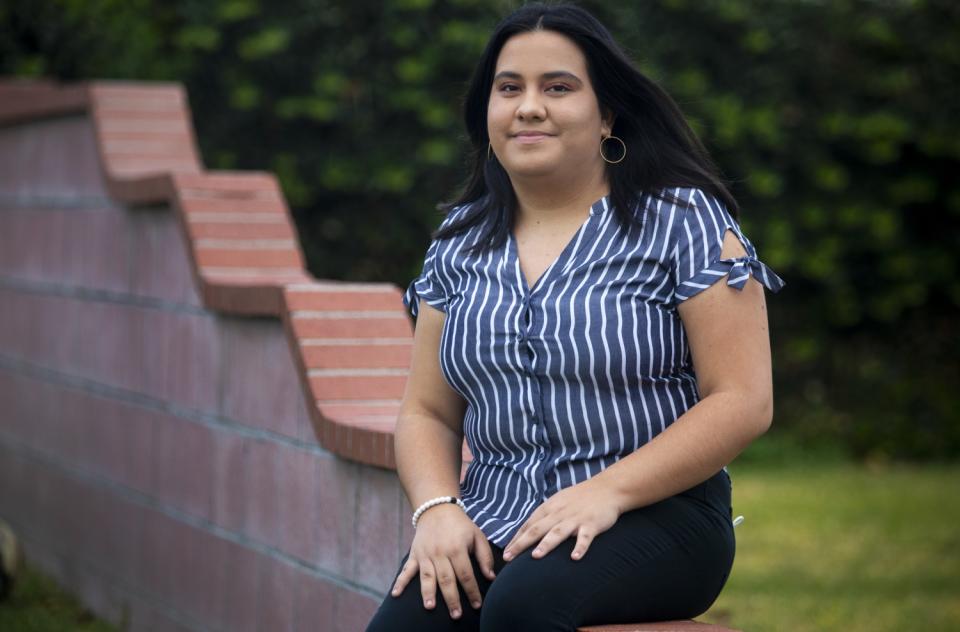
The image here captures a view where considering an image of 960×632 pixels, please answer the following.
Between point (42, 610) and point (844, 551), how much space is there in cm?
352

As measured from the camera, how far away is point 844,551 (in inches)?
270

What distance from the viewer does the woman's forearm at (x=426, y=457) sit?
279cm

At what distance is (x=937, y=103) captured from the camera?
32.3ft

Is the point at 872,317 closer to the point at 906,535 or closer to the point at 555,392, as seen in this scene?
the point at 906,535

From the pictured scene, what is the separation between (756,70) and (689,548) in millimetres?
7243

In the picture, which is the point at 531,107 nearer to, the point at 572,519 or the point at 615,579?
the point at 572,519

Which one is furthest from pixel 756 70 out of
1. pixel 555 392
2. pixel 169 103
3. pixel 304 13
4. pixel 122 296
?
pixel 555 392

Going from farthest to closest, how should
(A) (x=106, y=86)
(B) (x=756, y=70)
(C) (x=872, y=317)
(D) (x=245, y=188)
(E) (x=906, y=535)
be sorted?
(C) (x=872, y=317), (B) (x=756, y=70), (E) (x=906, y=535), (A) (x=106, y=86), (D) (x=245, y=188)

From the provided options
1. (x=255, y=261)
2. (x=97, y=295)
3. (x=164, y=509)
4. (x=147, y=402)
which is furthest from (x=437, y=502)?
(x=97, y=295)

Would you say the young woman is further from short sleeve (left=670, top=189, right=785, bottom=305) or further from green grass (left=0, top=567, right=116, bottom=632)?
green grass (left=0, top=567, right=116, bottom=632)

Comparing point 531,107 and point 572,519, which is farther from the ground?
point 531,107

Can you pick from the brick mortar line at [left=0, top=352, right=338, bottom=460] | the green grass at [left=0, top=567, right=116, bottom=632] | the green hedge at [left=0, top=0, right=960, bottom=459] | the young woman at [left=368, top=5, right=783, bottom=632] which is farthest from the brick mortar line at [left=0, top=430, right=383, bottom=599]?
the green hedge at [left=0, top=0, right=960, bottom=459]

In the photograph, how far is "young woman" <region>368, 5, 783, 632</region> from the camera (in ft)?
8.20

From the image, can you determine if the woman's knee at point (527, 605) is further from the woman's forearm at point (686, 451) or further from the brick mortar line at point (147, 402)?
the brick mortar line at point (147, 402)
